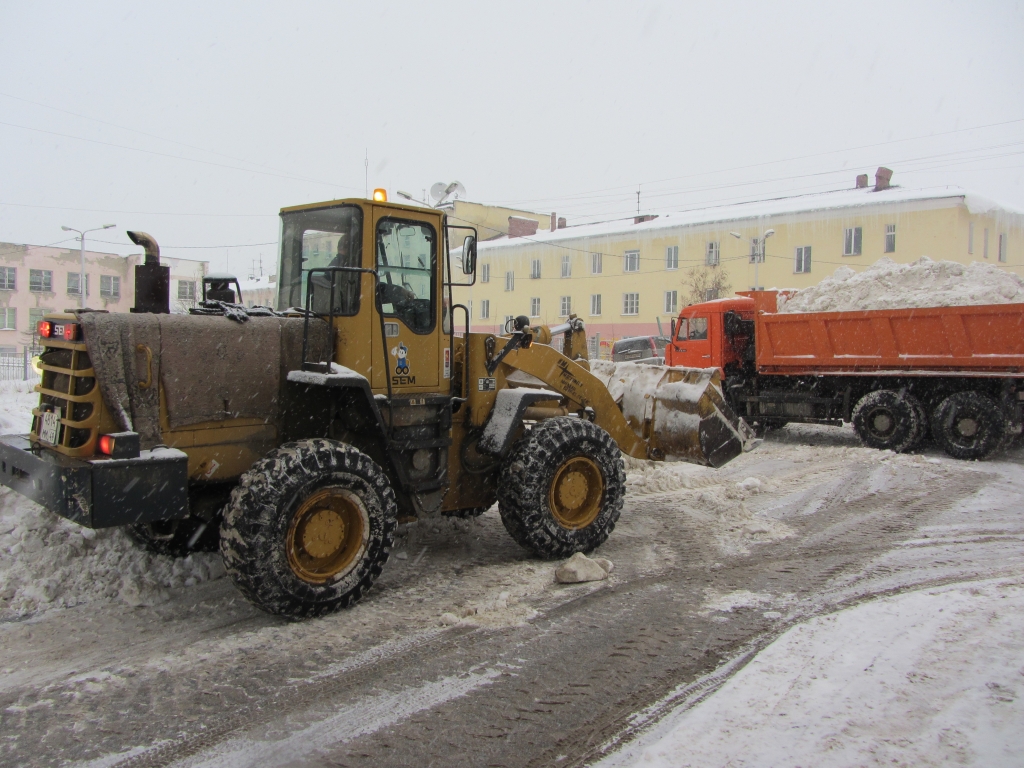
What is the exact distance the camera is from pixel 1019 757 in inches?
126

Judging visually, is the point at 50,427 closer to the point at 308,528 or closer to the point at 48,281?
the point at 308,528

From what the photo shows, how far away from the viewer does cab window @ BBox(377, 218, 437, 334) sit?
18.0 feet

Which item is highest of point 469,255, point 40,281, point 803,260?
point 803,260

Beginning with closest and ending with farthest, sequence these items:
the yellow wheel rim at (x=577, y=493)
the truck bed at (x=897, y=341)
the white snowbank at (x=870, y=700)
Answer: the white snowbank at (x=870, y=700) < the yellow wheel rim at (x=577, y=493) < the truck bed at (x=897, y=341)

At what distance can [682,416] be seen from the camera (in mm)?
7512

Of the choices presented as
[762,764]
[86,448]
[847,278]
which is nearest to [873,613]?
[762,764]

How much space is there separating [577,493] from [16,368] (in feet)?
55.9

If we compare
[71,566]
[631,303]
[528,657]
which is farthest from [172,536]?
[631,303]

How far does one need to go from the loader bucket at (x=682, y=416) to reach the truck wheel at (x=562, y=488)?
1.09 meters

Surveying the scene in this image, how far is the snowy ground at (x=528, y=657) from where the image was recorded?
344cm

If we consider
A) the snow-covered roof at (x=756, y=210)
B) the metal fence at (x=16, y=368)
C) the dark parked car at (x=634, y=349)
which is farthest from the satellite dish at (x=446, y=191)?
the snow-covered roof at (x=756, y=210)

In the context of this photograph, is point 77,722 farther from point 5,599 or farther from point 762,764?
point 762,764

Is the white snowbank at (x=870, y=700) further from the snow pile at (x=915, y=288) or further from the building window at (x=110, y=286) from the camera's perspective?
the building window at (x=110, y=286)

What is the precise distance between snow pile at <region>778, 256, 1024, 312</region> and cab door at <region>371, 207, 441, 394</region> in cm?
920
